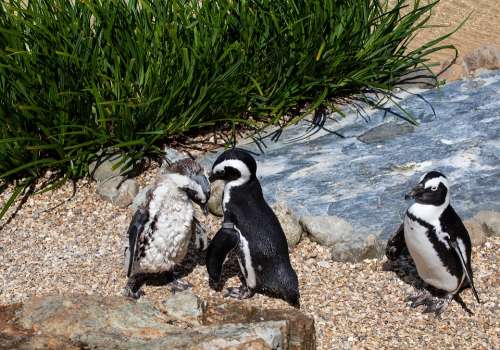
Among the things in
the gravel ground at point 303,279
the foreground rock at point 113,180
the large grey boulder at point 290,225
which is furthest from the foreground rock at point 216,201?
the foreground rock at point 113,180

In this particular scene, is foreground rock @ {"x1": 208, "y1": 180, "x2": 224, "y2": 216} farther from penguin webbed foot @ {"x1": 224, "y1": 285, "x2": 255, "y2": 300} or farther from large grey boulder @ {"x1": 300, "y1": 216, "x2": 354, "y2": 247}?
penguin webbed foot @ {"x1": 224, "y1": 285, "x2": 255, "y2": 300}

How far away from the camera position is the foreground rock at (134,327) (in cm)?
377

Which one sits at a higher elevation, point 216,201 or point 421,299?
point 216,201

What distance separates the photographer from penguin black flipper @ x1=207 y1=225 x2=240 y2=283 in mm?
4625

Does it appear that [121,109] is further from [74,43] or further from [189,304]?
[189,304]

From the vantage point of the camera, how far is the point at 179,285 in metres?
4.91

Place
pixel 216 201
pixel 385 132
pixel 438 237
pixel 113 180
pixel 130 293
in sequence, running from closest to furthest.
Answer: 1. pixel 438 237
2. pixel 130 293
3. pixel 216 201
4. pixel 113 180
5. pixel 385 132

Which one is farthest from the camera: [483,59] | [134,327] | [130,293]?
[483,59]

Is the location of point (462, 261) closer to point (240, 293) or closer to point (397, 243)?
point (397, 243)

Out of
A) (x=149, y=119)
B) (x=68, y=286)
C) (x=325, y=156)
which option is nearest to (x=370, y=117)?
(x=325, y=156)

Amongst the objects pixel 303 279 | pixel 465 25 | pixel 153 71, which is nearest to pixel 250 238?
pixel 303 279

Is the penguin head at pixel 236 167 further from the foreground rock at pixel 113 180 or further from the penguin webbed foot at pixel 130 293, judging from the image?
the foreground rock at pixel 113 180

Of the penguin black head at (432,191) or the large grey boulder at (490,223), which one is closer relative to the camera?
the penguin black head at (432,191)

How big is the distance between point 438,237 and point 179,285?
135cm
